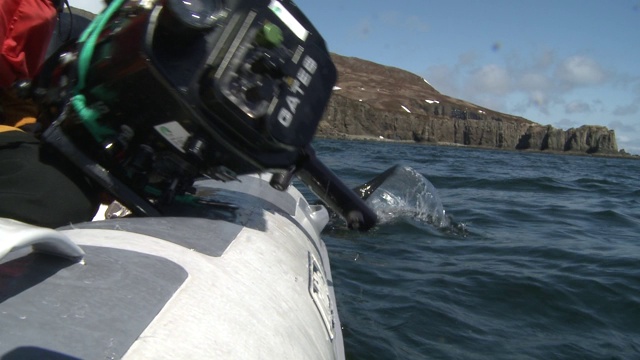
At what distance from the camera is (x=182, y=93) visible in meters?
1.86

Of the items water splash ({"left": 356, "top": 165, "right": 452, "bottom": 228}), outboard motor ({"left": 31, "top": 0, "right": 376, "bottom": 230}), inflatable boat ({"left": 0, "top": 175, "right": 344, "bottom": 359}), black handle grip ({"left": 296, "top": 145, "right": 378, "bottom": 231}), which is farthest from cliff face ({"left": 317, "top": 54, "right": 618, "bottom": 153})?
inflatable boat ({"left": 0, "top": 175, "right": 344, "bottom": 359})

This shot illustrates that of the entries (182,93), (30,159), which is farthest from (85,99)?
(182,93)

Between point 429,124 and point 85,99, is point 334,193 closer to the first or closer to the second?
point 85,99

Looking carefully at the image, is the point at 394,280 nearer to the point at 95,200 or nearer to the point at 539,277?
the point at 539,277

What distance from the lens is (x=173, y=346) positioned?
115cm

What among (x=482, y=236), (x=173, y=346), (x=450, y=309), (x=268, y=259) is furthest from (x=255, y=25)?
(x=482, y=236)

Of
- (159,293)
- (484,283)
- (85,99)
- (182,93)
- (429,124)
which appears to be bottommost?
(429,124)

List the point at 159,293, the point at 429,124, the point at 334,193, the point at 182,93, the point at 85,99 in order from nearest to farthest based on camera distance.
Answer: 1. the point at 159,293
2. the point at 182,93
3. the point at 85,99
4. the point at 334,193
5. the point at 429,124

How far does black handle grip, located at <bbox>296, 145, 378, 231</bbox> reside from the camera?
105 inches

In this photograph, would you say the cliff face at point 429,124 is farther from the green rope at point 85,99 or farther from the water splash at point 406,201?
the green rope at point 85,99

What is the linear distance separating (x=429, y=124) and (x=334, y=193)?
60635 mm

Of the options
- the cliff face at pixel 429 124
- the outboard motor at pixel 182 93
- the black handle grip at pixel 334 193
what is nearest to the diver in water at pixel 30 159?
the outboard motor at pixel 182 93

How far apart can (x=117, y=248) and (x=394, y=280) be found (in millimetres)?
2866

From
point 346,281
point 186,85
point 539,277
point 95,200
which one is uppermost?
point 186,85
